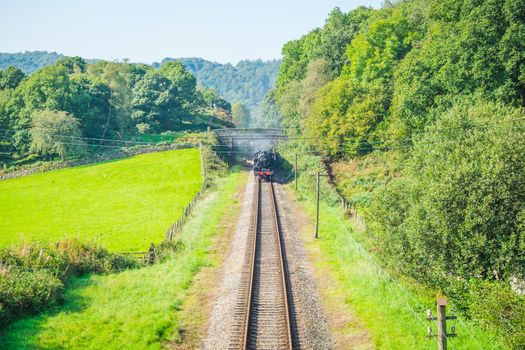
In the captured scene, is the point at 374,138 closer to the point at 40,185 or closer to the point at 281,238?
the point at 281,238

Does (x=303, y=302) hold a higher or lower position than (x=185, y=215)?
lower

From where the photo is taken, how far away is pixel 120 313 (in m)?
22.7

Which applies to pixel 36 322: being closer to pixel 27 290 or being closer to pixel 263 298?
pixel 27 290

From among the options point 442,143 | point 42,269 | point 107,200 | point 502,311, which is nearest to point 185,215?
point 107,200

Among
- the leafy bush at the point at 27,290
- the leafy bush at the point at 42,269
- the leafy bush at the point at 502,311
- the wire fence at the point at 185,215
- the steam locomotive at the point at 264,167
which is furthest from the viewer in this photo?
the steam locomotive at the point at 264,167

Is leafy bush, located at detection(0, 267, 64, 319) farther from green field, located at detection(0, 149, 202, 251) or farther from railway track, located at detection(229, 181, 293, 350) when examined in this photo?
railway track, located at detection(229, 181, 293, 350)

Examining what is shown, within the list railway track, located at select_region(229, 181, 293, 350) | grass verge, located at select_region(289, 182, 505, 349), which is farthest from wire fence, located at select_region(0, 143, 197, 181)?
grass verge, located at select_region(289, 182, 505, 349)

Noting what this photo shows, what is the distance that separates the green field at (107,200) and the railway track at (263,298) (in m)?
10.3

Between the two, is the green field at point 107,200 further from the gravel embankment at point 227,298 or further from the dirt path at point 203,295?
the gravel embankment at point 227,298

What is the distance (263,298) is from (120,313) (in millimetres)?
7086

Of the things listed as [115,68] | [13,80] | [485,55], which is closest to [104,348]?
[485,55]

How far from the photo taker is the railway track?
785 inches

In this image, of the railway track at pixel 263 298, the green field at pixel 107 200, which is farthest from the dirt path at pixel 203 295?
the green field at pixel 107 200

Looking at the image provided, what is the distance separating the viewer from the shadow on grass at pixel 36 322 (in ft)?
63.9
